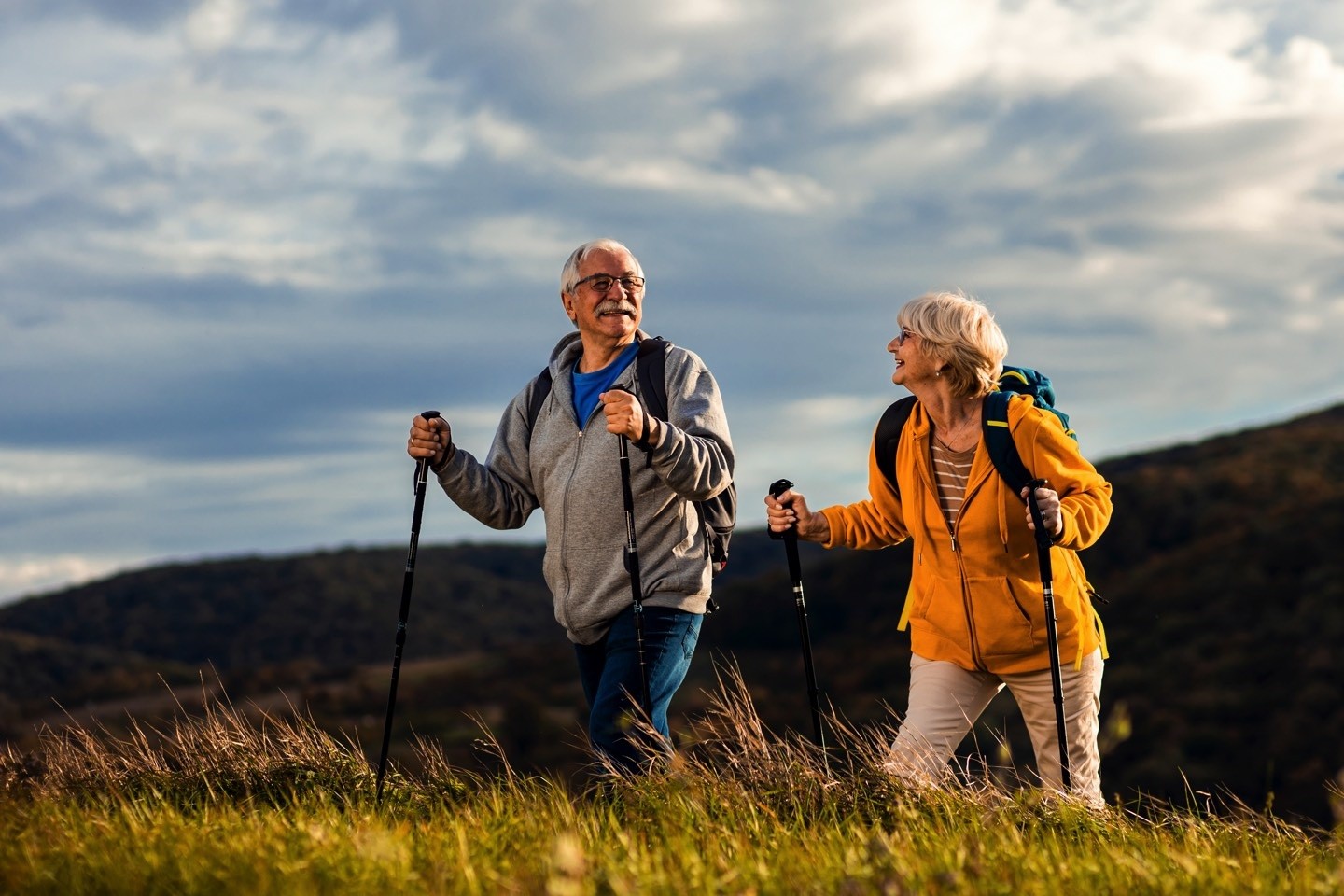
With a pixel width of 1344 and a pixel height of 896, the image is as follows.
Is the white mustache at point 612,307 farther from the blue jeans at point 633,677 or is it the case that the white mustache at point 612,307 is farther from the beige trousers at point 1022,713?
the beige trousers at point 1022,713

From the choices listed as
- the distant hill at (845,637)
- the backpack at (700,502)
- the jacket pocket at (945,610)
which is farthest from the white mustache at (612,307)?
the distant hill at (845,637)

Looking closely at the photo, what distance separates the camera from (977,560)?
5.63m

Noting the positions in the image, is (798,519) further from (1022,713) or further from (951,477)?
(1022,713)

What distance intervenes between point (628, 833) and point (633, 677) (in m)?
1.07

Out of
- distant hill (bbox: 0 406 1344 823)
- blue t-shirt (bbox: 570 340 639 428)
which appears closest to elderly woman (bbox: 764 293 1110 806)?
blue t-shirt (bbox: 570 340 639 428)

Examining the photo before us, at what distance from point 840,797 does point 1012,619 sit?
1028 mm

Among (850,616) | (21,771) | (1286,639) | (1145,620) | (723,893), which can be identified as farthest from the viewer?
(850,616)

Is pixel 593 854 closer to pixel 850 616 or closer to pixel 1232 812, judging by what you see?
pixel 1232 812

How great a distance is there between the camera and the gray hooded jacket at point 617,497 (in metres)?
5.76

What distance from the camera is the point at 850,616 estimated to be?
7125 cm

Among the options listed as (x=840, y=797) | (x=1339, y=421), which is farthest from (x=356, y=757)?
(x=1339, y=421)

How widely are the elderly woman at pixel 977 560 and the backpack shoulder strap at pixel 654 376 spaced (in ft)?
3.25

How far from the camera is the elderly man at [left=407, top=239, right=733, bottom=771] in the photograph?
5.64 meters

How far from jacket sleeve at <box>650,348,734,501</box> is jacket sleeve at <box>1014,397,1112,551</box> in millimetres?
1222
